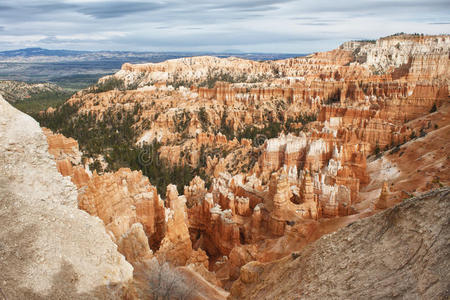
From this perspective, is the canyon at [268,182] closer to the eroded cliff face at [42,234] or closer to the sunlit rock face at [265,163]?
the sunlit rock face at [265,163]

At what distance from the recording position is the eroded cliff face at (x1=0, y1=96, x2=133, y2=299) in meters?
5.60

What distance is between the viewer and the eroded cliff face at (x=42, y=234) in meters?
5.60

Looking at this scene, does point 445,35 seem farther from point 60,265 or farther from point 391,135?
point 60,265

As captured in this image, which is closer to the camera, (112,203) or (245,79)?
(112,203)

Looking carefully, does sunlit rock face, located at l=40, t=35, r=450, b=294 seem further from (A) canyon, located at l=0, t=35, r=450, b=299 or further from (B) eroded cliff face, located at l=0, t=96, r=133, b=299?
(B) eroded cliff face, located at l=0, t=96, r=133, b=299

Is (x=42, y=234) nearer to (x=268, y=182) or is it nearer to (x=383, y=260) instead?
(x=383, y=260)

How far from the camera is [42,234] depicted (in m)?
6.14

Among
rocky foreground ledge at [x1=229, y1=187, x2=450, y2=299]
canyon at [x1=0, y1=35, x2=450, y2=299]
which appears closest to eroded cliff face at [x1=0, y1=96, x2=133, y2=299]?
canyon at [x1=0, y1=35, x2=450, y2=299]

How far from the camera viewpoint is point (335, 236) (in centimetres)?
773

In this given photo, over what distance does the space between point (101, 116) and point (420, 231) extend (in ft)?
219

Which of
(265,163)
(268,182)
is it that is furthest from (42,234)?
(265,163)

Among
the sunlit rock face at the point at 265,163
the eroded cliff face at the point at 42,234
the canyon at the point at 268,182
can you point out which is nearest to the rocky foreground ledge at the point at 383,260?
the canyon at the point at 268,182

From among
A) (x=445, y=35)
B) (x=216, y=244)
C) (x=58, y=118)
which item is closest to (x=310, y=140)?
(x=216, y=244)

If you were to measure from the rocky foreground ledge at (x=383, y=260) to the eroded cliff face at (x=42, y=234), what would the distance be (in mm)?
3803
